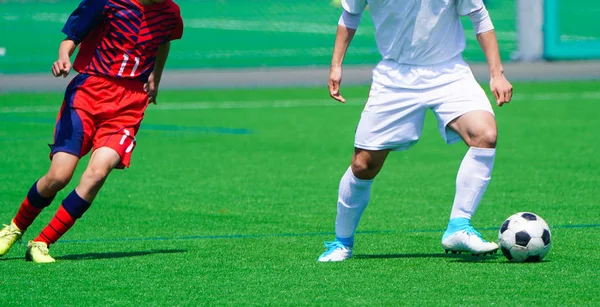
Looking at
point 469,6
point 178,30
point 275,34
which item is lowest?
point 275,34

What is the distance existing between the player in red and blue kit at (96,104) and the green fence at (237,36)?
1639 centimetres

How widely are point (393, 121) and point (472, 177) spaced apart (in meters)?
0.52

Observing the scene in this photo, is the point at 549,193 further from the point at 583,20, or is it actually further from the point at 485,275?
the point at 583,20

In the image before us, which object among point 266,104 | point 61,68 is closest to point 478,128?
point 61,68

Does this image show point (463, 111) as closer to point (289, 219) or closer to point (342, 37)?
point (342, 37)

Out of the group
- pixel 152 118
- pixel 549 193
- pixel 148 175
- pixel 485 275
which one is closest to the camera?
pixel 485 275

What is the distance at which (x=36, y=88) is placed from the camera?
21.1m

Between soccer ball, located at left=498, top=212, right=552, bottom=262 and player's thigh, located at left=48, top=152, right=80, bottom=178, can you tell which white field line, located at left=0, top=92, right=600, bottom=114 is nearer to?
player's thigh, located at left=48, top=152, right=80, bottom=178

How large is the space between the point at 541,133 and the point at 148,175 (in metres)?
5.07

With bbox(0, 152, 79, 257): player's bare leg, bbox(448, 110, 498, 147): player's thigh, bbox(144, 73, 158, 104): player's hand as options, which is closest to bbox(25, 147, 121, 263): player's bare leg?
bbox(0, 152, 79, 257): player's bare leg

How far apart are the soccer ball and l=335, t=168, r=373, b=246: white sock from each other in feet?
2.62

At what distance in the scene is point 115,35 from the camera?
679 cm

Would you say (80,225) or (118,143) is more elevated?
(118,143)

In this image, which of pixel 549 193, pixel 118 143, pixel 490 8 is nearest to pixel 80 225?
pixel 118 143
